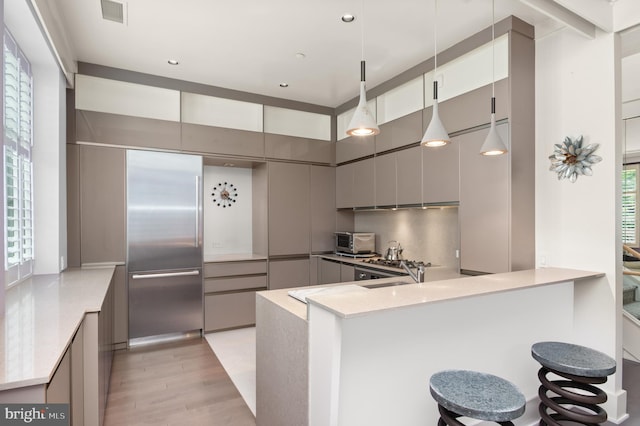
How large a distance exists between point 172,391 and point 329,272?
229cm

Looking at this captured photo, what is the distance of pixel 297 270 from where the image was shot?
4645 millimetres

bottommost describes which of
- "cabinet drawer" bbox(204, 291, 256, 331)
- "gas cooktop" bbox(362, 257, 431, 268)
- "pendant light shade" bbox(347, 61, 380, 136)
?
"cabinet drawer" bbox(204, 291, 256, 331)

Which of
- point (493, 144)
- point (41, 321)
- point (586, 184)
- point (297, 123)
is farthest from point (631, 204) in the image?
point (41, 321)

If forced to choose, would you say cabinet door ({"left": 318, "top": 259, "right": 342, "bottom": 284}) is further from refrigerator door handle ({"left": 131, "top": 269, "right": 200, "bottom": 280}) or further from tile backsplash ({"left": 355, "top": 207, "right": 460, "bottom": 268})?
refrigerator door handle ({"left": 131, "top": 269, "right": 200, "bottom": 280})

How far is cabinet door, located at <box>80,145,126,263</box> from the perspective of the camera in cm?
358

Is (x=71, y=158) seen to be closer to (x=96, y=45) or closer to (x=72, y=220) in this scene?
(x=72, y=220)

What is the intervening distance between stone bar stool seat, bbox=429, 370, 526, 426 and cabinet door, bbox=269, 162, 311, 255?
3.12 meters

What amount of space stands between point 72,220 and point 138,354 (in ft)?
4.98

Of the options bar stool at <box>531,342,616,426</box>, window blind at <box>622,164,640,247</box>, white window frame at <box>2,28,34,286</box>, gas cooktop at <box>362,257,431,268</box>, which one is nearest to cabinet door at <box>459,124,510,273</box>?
gas cooktop at <box>362,257,431,268</box>

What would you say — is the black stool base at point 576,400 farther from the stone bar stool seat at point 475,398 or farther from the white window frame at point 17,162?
the white window frame at point 17,162

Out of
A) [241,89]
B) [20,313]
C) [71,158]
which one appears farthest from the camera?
[241,89]

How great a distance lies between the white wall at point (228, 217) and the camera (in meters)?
4.68

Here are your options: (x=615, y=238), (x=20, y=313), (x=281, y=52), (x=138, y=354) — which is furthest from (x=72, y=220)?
(x=615, y=238)

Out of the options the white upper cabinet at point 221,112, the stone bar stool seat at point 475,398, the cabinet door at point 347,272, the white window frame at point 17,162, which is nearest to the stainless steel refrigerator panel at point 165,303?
the white window frame at point 17,162
